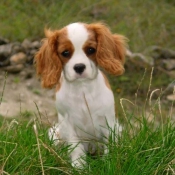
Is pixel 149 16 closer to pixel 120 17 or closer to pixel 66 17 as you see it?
pixel 120 17

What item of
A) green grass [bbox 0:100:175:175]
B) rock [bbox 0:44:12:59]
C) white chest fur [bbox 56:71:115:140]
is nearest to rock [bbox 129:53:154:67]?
rock [bbox 0:44:12:59]

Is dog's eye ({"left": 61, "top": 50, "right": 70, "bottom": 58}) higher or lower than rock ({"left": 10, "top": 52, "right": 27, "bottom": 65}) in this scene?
higher

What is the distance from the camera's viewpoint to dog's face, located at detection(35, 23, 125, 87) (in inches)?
148

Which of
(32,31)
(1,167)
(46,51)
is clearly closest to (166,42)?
(32,31)

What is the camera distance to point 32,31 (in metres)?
7.62

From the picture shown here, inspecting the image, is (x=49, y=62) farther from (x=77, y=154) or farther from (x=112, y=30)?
(x=112, y=30)

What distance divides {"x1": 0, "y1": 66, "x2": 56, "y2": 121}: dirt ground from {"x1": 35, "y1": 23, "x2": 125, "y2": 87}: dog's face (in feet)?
7.08

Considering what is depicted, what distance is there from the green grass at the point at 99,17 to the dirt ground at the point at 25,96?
0.70 metres

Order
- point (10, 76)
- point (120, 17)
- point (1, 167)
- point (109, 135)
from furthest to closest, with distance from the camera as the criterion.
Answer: point (120, 17) → point (10, 76) → point (109, 135) → point (1, 167)

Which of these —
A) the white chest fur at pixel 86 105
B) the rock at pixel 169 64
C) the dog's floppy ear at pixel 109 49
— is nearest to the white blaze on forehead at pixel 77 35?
the dog's floppy ear at pixel 109 49

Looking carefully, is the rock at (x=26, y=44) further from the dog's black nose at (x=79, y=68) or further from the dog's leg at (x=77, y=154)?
the dog's black nose at (x=79, y=68)

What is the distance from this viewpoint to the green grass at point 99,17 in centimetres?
764

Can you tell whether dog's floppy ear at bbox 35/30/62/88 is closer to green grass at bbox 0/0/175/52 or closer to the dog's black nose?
the dog's black nose

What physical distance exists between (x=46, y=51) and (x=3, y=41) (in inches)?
135
